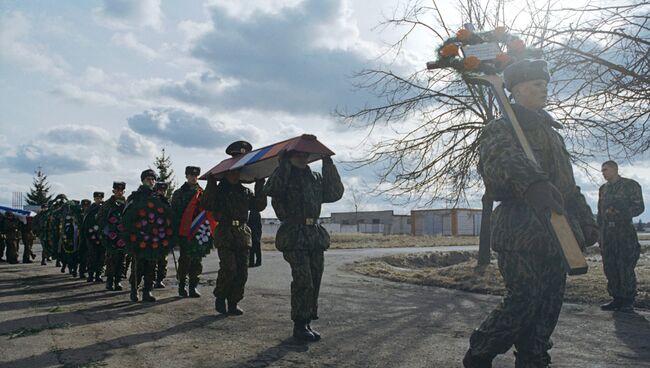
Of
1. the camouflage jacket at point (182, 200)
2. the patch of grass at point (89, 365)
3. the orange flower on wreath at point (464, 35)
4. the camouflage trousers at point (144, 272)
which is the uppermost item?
the orange flower on wreath at point (464, 35)

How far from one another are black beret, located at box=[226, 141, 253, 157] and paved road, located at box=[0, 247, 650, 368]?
7.10ft

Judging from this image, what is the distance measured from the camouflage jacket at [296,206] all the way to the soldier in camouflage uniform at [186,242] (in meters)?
3.72

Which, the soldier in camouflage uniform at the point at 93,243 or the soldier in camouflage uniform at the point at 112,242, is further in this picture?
the soldier in camouflage uniform at the point at 93,243

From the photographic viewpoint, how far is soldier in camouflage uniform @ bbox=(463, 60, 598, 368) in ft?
11.8

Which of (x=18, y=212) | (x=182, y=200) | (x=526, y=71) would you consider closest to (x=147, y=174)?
(x=182, y=200)

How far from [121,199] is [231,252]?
159 inches

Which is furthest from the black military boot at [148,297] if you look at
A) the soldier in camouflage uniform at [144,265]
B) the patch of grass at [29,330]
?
the patch of grass at [29,330]

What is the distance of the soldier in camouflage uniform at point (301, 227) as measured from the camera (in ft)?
19.2

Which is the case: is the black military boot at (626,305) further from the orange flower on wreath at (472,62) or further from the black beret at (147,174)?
the black beret at (147,174)

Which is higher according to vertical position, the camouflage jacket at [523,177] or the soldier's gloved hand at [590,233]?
the camouflage jacket at [523,177]

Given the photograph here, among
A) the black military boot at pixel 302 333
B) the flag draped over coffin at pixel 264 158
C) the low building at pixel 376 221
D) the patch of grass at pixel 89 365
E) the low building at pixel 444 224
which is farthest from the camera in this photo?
the low building at pixel 376 221

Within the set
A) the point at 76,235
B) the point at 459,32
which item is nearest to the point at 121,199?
the point at 76,235

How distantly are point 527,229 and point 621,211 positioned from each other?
544 cm

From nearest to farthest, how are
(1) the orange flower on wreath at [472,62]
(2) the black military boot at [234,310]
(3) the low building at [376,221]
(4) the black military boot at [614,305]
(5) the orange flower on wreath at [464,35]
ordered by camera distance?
(1) the orange flower on wreath at [472,62] → (5) the orange flower on wreath at [464,35] → (2) the black military boot at [234,310] → (4) the black military boot at [614,305] → (3) the low building at [376,221]
